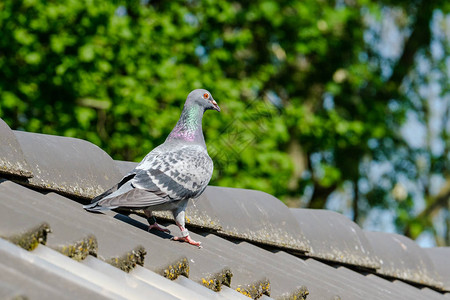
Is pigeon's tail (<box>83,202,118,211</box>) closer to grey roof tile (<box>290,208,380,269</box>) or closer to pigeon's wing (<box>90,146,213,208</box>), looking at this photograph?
pigeon's wing (<box>90,146,213,208</box>)

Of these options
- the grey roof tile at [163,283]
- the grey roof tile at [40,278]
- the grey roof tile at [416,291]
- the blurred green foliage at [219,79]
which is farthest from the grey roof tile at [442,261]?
the blurred green foliage at [219,79]

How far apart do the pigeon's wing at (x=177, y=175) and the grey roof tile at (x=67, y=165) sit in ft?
0.73

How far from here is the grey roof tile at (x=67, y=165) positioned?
9.77ft

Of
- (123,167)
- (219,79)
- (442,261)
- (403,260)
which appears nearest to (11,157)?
(123,167)

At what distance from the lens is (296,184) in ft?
49.2

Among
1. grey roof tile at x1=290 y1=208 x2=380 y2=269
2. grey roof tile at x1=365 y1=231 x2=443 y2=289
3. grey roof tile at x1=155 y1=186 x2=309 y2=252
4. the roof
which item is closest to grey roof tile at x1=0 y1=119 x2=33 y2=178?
the roof

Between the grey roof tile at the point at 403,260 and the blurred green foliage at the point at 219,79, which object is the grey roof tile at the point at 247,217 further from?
the blurred green foliage at the point at 219,79

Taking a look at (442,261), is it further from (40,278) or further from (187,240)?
(40,278)

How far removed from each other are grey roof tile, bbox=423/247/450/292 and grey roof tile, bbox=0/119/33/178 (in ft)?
11.1

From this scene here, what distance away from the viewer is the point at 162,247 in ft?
9.54

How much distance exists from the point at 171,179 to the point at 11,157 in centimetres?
67

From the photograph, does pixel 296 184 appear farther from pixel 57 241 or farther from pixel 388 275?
pixel 57 241

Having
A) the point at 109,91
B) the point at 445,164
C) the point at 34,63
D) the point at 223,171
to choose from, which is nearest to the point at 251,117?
the point at 223,171

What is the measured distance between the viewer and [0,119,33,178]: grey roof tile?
106 inches
